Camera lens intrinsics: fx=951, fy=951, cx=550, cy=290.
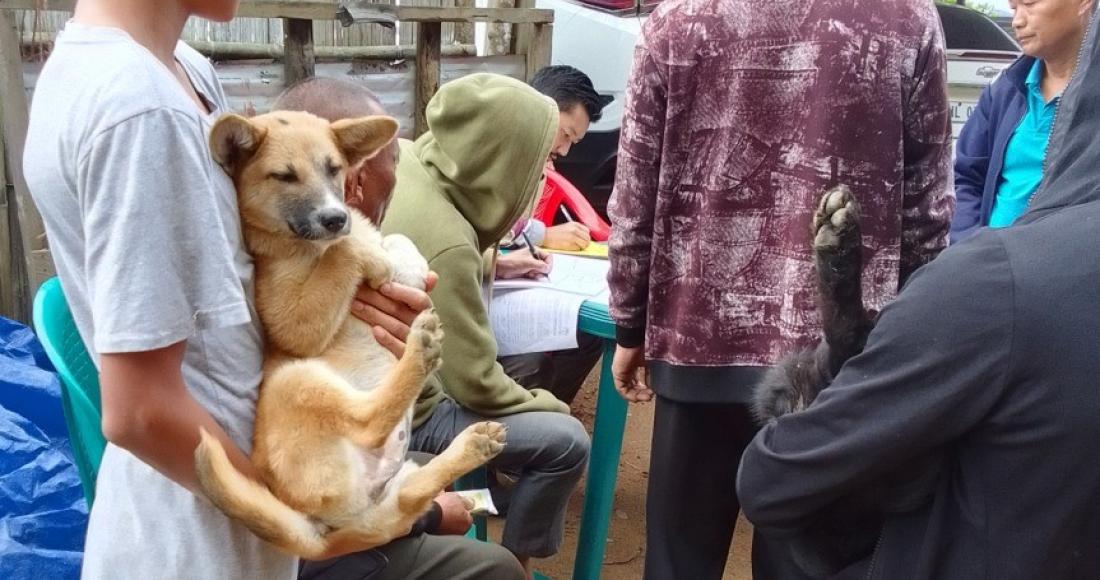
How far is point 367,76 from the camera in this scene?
219 inches

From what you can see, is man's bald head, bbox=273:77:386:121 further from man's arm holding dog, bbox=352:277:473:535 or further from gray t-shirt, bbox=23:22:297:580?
gray t-shirt, bbox=23:22:297:580

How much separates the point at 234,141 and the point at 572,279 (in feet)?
7.23

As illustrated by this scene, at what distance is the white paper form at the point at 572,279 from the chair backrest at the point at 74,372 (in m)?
1.60

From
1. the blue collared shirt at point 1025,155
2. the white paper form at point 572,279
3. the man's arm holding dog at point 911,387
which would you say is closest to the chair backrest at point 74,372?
the man's arm holding dog at point 911,387

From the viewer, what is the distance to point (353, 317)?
6.31ft

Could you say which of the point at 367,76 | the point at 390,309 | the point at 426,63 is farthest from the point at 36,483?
the point at 426,63

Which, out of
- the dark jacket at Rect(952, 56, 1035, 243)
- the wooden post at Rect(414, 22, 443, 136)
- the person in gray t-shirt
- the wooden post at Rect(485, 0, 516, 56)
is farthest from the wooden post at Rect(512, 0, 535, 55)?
the person in gray t-shirt

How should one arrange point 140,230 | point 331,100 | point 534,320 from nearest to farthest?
point 140,230, point 331,100, point 534,320

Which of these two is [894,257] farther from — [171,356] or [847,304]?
[171,356]

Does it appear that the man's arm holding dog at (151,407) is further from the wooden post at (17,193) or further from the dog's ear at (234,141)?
the wooden post at (17,193)

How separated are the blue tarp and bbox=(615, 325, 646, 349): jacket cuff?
1.75 metres

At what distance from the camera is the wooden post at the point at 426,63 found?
561 centimetres

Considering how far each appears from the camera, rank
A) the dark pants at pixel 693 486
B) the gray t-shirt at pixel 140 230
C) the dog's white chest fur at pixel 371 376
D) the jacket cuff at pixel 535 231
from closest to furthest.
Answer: the gray t-shirt at pixel 140 230 < the dog's white chest fur at pixel 371 376 < the dark pants at pixel 693 486 < the jacket cuff at pixel 535 231

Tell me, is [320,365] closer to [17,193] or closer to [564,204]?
[17,193]
